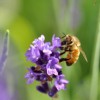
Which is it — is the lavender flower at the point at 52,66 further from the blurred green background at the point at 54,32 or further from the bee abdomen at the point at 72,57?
the blurred green background at the point at 54,32

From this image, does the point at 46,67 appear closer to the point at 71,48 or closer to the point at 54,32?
the point at 71,48

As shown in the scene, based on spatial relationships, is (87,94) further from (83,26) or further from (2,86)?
(83,26)

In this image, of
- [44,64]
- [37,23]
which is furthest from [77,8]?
[44,64]

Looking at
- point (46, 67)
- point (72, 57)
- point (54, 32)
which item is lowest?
point (46, 67)

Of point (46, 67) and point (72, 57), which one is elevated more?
point (72, 57)

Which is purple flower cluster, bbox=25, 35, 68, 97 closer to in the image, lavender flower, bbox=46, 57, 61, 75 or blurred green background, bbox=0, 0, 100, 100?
lavender flower, bbox=46, 57, 61, 75

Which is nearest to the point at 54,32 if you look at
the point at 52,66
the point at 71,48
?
the point at 71,48
